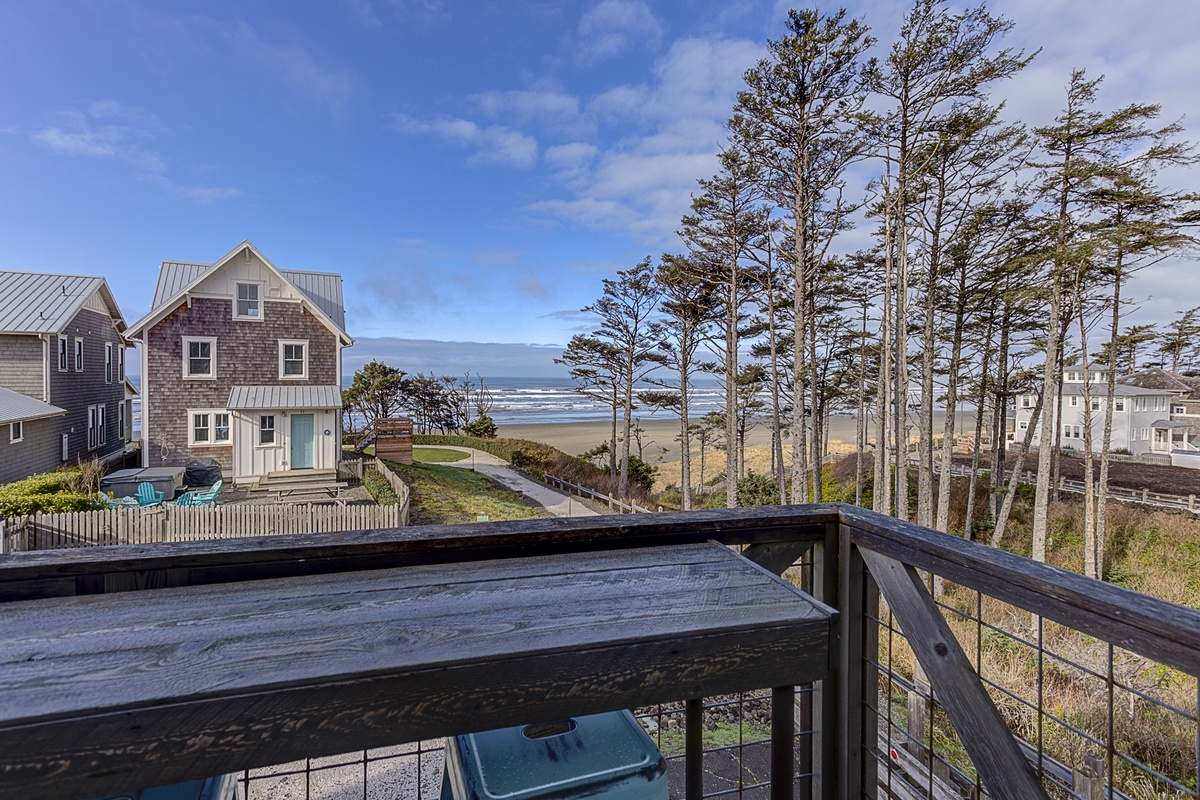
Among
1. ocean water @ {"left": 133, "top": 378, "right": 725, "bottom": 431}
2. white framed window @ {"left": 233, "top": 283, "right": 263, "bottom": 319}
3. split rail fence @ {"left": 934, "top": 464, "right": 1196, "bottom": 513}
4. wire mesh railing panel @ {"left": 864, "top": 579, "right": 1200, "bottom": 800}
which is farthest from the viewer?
ocean water @ {"left": 133, "top": 378, "right": 725, "bottom": 431}

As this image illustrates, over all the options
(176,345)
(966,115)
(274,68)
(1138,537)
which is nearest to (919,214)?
(966,115)

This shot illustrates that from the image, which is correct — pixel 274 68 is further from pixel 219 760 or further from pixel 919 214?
pixel 219 760

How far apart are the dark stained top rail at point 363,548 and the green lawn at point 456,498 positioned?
8.68 meters

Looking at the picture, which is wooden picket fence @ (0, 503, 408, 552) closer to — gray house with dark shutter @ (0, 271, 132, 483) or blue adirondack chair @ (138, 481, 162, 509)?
blue adirondack chair @ (138, 481, 162, 509)

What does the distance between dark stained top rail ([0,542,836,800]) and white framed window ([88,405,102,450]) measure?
19.0m

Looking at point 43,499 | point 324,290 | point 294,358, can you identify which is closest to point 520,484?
point 294,358

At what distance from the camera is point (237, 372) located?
13.9m

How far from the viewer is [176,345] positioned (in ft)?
44.0

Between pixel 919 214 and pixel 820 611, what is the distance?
13070mm

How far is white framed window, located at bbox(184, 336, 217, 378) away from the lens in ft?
44.4

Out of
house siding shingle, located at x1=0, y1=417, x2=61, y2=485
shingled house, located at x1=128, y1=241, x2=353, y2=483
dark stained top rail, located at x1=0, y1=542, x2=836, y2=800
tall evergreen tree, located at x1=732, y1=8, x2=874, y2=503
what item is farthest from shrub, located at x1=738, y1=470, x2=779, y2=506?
house siding shingle, located at x1=0, y1=417, x2=61, y2=485

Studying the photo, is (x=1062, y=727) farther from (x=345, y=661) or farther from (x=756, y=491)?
(x=756, y=491)

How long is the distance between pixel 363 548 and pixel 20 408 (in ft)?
48.8

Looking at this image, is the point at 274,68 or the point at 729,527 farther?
the point at 274,68
